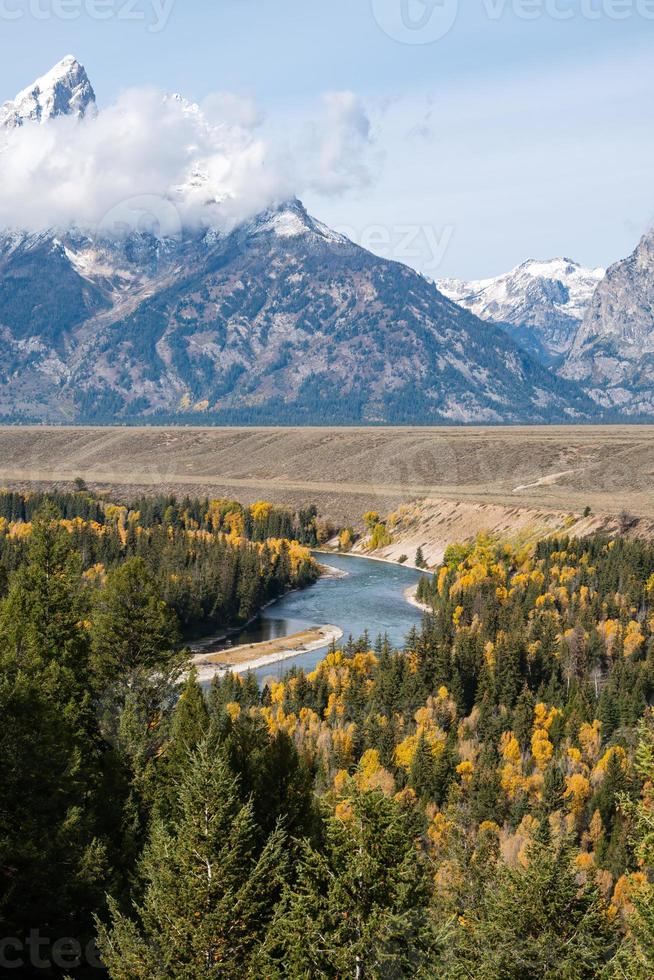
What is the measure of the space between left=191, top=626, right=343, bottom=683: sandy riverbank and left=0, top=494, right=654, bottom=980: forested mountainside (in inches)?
487

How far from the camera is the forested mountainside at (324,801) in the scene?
61.2 feet

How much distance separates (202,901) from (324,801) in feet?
13.8

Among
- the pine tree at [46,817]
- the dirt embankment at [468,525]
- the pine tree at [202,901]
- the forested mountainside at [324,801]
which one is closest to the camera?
the forested mountainside at [324,801]

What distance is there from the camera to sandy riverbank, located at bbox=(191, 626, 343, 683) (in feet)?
304

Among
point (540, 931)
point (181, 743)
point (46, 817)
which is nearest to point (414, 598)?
point (181, 743)

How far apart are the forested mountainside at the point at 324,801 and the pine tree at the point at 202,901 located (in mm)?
56

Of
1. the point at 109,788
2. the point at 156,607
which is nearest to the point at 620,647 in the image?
the point at 156,607

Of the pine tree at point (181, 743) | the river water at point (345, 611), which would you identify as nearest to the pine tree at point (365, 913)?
the pine tree at point (181, 743)

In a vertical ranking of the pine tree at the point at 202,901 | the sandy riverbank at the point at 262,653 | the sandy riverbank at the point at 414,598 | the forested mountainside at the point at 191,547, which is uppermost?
the pine tree at the point at 202,901

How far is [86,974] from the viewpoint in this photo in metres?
24.9

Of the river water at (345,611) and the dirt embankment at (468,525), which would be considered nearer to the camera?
the river water at (345,611)

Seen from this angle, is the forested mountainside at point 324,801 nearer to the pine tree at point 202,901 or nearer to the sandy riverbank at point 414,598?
the pine tree at point 202,901

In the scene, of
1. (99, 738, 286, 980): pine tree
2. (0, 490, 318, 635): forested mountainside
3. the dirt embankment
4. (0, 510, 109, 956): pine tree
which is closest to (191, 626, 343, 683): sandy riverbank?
(0, 490, 318, 635): forested mountainside

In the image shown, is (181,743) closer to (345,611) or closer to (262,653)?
(262,653)
